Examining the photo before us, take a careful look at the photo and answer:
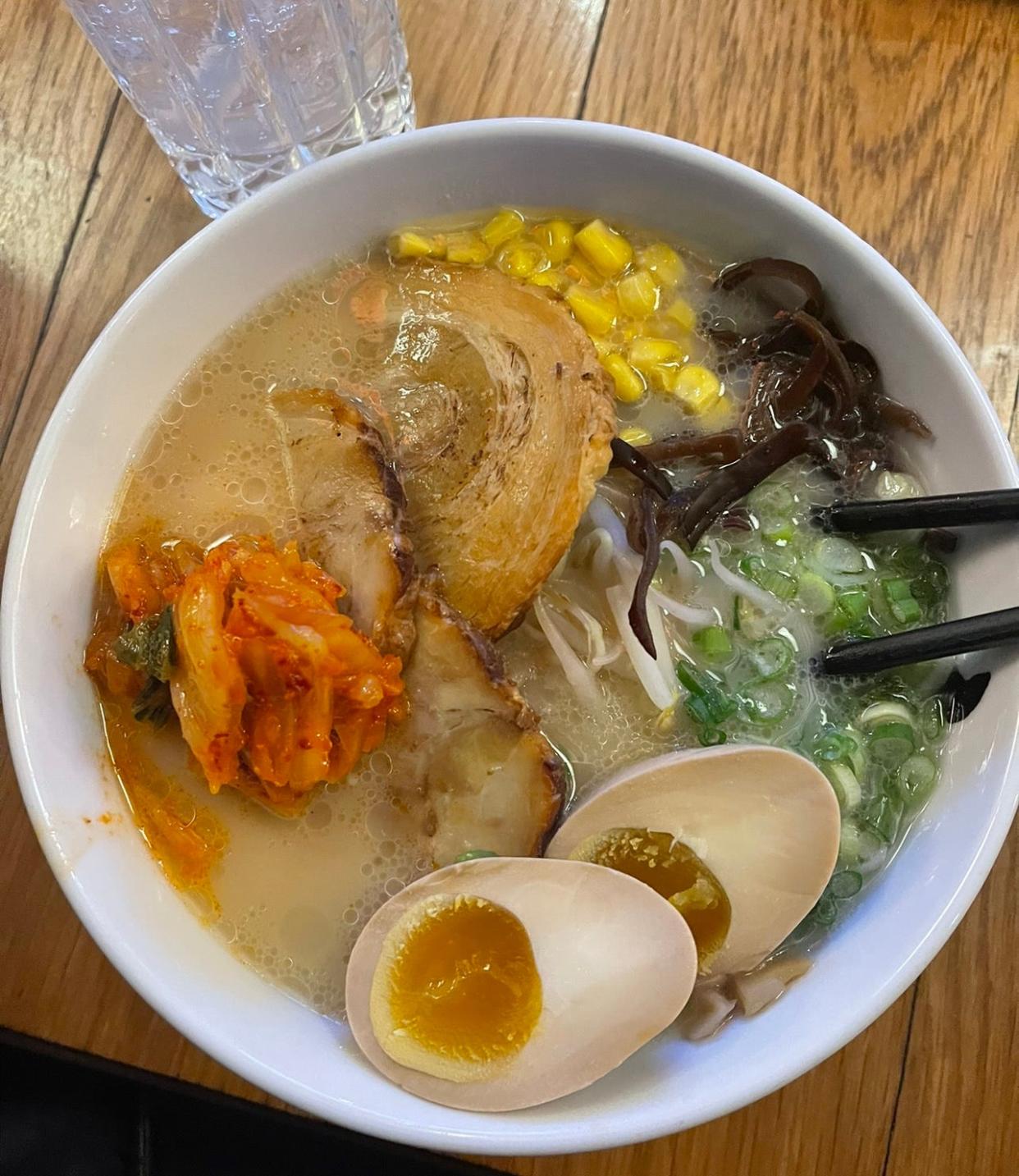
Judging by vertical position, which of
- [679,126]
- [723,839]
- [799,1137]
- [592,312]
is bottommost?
[799,1137]

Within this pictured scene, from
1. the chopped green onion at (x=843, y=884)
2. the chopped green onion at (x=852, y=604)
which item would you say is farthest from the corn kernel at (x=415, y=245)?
the chopped green onion at (x=843, y=884)

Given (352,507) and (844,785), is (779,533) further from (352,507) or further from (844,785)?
(352,507)

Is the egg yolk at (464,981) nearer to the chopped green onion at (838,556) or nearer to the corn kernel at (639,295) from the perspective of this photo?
the chopped green onion at (838,556)

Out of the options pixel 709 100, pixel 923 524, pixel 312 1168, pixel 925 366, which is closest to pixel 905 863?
pixel 923 524

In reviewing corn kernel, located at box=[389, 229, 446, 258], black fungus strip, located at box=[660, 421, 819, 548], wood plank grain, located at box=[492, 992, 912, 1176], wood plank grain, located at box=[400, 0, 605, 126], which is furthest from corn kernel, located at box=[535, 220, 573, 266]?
wood plank grain, located at box=[492, 992, 912, 1176]

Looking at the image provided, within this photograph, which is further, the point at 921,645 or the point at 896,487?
the point at 896,487

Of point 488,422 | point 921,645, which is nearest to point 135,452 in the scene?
point 488,422
